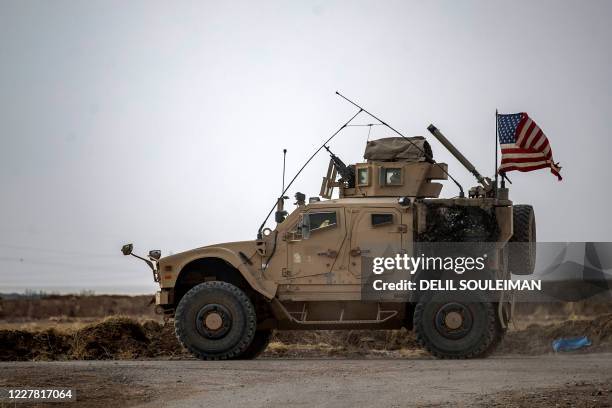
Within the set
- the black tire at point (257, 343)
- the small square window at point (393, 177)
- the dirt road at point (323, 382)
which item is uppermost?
the small square window at point (393, 177)

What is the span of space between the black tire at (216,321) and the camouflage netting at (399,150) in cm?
415

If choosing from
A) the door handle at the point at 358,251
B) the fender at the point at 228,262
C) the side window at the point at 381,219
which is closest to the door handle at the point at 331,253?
the door handle at the point at 358,251

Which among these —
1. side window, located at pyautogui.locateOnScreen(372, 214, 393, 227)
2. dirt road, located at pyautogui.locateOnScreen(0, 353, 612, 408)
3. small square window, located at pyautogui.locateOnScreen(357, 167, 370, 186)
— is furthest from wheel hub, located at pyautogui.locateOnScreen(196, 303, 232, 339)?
small square window, located at pyautogui.locateOnScreen(357, 167, 370, 186)

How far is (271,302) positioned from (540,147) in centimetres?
670

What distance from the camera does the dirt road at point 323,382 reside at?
12945 mm

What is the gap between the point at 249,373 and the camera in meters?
16.5

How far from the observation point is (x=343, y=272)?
1986 centimetres

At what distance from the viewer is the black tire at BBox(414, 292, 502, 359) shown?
1938cm

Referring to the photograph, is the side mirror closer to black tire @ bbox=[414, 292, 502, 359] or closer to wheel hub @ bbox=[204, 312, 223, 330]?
wheel hub @ bbox=[204, 312, 223, 330]

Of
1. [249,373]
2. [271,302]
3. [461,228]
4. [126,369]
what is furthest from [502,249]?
[126,369]

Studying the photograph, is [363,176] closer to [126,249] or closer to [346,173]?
[346,173]

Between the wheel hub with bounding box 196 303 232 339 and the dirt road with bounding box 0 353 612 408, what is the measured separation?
3.21 ft

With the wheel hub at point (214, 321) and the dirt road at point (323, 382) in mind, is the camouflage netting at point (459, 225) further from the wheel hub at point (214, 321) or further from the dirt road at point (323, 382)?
the wheel hub at point (214, 321)

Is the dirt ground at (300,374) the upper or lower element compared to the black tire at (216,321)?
lower
